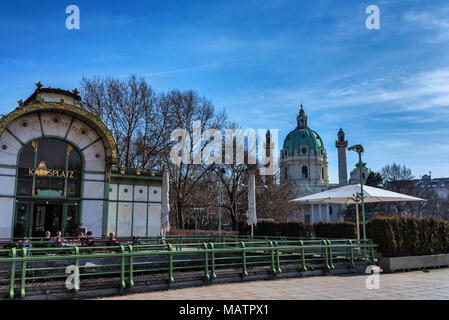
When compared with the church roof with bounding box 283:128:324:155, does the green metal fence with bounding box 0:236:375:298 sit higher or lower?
lower

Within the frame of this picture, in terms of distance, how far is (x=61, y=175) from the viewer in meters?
21.7

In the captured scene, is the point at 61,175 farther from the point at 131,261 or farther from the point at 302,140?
the point at 302,140

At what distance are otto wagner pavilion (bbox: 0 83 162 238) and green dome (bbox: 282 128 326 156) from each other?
352 feet

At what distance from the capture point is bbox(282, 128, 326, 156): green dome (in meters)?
127

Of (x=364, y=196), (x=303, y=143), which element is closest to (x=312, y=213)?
(x=303, y=143)

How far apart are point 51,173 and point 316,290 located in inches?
637

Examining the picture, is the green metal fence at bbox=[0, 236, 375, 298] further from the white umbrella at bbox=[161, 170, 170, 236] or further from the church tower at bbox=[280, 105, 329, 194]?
the church tower at bbox=[280, 105, 329, 194]

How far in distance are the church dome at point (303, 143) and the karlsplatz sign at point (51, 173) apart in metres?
110

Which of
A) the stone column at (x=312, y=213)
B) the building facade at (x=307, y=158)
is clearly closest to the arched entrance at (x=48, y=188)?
the stone column at (x=312, y=213)

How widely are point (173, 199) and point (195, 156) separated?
716 cm

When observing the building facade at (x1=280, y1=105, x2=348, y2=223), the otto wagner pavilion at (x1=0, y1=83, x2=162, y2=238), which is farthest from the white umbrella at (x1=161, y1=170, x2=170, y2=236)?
the building facade at (x1=280, y1=105, x2=348, y2=223)

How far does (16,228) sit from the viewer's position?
20.3 meters

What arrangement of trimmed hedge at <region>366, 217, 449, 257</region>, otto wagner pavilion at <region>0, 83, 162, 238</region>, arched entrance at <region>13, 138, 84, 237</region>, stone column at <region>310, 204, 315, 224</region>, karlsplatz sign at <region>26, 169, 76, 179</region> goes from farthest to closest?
stone column at <region>310, 204, 315, 224</region> → karlsplatz sign at <region>26, 169, 76, 179</region> → arched entrance at <region>13, 138, 84, 237</region> → otto wagner pavilion at <region>0, 83, 162, 238</region> → trimmed hedge at <region>366, 217, 449, 257</region>
